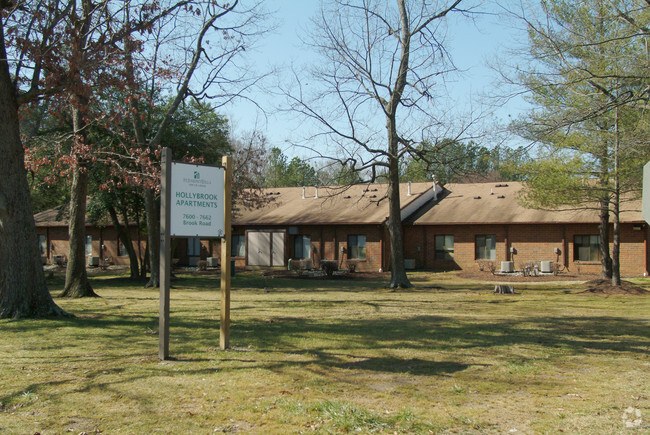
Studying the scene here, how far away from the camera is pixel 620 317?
44.7 feet

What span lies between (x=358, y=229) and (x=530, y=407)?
94.4 feet

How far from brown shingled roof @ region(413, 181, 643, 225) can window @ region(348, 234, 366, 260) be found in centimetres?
336

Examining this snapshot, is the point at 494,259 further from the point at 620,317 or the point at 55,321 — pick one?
the point at 55,321

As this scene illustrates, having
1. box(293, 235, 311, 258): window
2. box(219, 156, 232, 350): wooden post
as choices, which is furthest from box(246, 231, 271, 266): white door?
box(219, 156, 232, 350): wooden post

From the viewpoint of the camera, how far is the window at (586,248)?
29.7 metres

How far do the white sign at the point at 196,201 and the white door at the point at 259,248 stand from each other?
93.8 feet

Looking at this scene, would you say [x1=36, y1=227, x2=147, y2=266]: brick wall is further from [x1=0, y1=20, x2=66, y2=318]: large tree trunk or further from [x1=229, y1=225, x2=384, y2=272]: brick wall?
[x1=0, y1=20, x2=66, y2=318]: large tree trunk

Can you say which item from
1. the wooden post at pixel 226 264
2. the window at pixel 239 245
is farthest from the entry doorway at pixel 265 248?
the wooden post at pixel 226 264

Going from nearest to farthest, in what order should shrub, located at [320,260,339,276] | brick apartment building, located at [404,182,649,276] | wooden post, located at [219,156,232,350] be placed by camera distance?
wooden post, located at [219,156,232,350]
brick apartment building, located at [404,182,649,276]
shrub, located at [320,260,339,276]

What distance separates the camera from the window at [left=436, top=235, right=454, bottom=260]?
3356 centimetres

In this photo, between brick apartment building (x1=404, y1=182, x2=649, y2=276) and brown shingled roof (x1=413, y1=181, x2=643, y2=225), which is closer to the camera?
brick apartment building (x1=404, y1=182, x2=649, y2=276)

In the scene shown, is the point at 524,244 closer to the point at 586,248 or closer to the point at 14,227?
the point at 586,248

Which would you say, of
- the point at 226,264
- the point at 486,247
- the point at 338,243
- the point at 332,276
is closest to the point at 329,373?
the point at 226,264

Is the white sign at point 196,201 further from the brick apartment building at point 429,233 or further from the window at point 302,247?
the window at point 302,247
